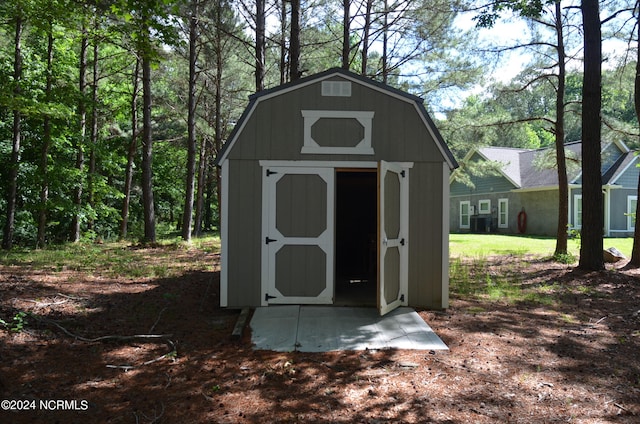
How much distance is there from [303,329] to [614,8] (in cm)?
1145

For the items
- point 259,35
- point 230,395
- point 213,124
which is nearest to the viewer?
point 230,395

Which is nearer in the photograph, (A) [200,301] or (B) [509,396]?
(B) [509,396]

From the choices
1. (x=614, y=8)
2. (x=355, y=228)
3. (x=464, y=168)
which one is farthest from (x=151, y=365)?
(x=464, y=168)

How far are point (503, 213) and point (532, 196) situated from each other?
2244mm

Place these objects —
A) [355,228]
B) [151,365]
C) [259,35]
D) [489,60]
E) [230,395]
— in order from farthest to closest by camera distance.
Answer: [259,35] → [489,60] → [355,228] → [151,365] → [230,395]

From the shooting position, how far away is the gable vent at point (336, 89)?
21.6ft

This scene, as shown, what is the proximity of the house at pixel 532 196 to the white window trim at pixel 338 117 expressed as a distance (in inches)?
467

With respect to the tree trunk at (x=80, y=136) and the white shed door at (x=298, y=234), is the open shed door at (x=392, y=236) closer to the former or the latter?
the white shed door at (x=298, y=234)

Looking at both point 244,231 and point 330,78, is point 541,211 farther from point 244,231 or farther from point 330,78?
point 244,231

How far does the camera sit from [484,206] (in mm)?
26094

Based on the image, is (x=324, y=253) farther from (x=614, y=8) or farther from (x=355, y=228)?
(x=614, y=8)

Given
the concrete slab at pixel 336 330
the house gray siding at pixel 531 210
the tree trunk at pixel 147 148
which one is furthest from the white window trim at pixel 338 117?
the house gray siding at pixel 531 210

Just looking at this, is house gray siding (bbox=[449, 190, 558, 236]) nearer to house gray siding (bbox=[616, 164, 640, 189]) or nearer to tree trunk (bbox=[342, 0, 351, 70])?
house gray siding (bbox=[616, 164, 640, 189])

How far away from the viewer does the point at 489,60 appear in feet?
40.1
